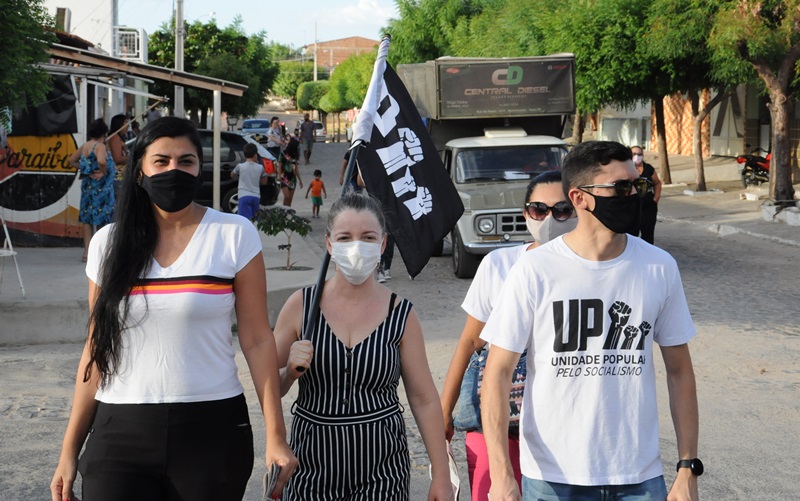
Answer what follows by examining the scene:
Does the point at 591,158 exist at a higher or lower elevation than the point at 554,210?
higher

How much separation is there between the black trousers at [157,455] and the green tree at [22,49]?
291 inches

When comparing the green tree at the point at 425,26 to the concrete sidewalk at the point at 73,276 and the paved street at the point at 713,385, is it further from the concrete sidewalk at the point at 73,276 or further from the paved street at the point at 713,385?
the paved street at the point at 713,385

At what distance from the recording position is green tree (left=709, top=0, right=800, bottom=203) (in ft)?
70.1

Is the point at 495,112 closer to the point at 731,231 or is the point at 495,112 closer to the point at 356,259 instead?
the point at 731,231

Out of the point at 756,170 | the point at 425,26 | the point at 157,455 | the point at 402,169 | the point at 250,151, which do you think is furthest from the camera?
the point at 425,26

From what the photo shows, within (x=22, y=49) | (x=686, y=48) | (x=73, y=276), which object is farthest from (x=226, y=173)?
(x=22, y=49)

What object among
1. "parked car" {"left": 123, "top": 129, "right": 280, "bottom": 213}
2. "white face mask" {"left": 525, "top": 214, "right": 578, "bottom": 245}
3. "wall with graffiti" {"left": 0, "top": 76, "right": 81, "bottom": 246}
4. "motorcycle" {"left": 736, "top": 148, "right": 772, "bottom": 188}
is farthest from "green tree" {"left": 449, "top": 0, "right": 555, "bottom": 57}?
"white face mask" {"left": 525, "top": 214, "right": 578, "bottom": 245}

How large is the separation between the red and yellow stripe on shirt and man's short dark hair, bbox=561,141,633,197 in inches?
46.8

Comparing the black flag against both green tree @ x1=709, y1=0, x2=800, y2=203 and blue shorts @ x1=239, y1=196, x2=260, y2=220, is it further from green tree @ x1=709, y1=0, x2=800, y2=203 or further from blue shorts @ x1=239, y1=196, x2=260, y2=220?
green tree @ x1=709, y1=0, x2=800, y2=203

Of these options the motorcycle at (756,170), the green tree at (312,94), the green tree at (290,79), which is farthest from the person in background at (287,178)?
the green tree at (290,79)

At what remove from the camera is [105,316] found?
10.7 feet

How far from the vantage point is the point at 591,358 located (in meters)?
3.26

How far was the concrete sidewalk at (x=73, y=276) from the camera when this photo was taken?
9.91 meters

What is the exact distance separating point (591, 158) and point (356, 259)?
83 cm
